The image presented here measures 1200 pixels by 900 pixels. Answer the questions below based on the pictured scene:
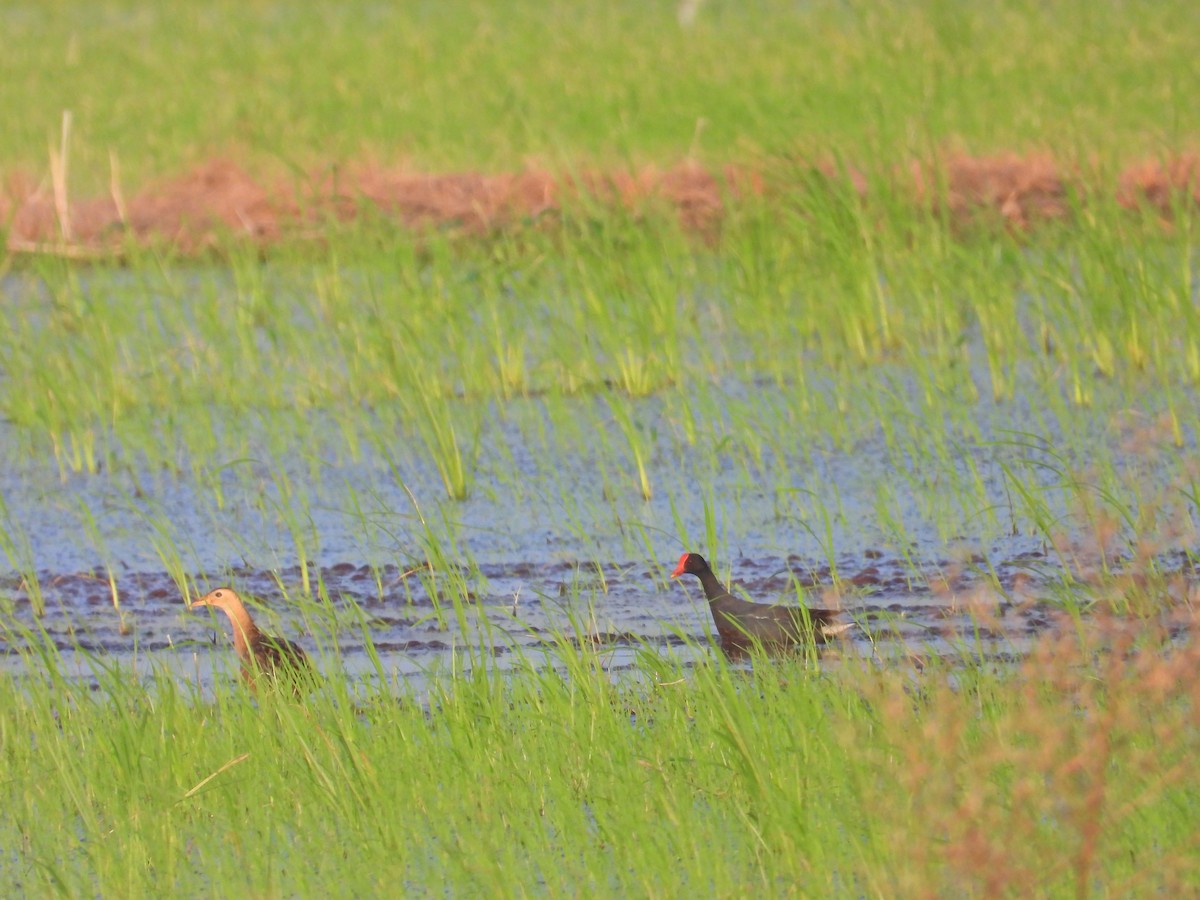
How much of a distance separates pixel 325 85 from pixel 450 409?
8.60 metres

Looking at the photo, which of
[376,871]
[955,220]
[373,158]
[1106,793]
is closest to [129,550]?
[376,871]

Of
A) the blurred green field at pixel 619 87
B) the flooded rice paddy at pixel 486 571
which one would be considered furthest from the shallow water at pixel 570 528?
the blurred green field at pixel 619 87

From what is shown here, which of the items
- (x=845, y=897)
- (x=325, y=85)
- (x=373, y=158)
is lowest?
(x=845, y=897)

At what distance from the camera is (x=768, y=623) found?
446 cm

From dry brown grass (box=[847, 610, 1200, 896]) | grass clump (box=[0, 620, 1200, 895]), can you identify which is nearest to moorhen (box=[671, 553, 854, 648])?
grass clump (box=[0, 620, 1200, 895])

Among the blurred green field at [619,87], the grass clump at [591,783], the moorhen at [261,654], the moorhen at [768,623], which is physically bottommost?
the grass clump at [591,783]

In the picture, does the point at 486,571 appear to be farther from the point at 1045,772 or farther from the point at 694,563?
the point at 1045,772

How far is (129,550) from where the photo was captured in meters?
5.96

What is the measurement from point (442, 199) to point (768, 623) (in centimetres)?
637

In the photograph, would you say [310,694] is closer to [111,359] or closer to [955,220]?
[111,359]

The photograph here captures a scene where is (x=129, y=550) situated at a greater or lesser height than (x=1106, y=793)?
greater

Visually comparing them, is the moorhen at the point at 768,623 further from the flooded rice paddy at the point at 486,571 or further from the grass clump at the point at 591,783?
the grass clump at the point at 591,783

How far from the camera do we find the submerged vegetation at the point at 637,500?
11.0 feet

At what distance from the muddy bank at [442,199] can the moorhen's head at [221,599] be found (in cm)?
349
